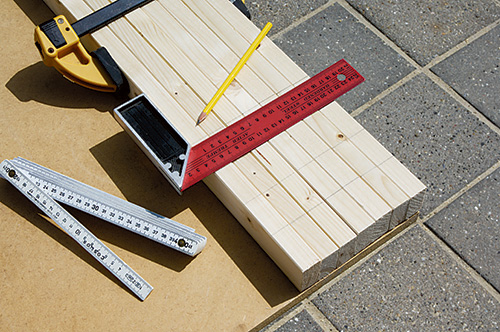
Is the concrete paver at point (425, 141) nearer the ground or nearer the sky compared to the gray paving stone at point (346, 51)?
nearer the ground

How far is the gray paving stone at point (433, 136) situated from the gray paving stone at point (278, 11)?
764 millimetres

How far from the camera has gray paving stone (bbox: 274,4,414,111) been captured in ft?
11.7

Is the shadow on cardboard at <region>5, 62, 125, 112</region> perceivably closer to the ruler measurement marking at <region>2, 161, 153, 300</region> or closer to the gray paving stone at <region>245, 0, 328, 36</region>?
the ruler measurement marking at <region>2, 161, 153, 300</region>

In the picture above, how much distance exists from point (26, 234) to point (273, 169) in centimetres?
110

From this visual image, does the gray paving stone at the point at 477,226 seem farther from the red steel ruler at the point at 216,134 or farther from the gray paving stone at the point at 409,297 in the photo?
the red steel ruler at the point at 216,134

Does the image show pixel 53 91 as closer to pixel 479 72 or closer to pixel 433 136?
pixel 433 136

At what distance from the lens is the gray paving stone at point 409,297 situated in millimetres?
2797

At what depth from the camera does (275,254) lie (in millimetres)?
2701

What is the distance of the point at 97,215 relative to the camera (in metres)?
2.76

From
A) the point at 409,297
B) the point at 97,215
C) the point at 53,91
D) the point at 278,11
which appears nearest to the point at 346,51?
the point at 278,11

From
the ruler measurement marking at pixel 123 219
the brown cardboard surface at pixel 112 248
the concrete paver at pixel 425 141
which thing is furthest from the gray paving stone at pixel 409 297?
the ruler measurement marking at pixel 123 219

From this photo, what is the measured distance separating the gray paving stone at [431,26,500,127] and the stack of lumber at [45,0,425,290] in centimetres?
97

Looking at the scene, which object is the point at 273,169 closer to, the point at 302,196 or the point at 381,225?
the point at 302,196

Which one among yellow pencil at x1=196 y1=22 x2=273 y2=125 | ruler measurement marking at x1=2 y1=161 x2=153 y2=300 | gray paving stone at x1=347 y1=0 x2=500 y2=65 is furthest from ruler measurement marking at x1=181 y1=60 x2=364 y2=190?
gray paving stone at x1=347 y1=0 x2=500 y2=65
